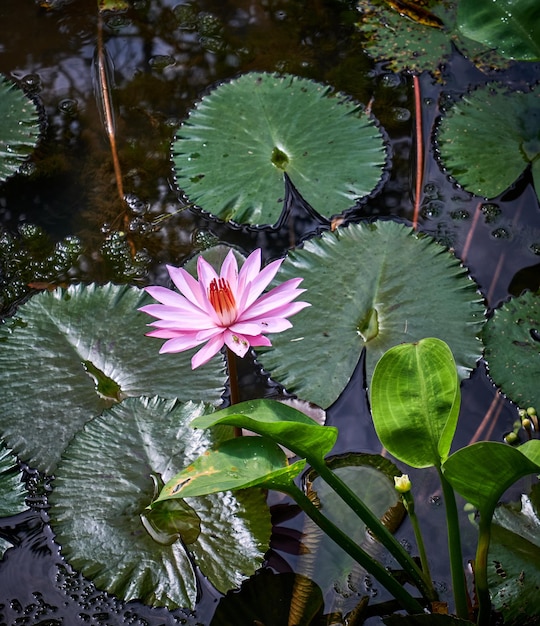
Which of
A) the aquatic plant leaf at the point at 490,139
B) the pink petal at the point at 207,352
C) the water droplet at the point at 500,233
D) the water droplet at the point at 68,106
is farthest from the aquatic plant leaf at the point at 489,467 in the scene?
the water droplet at the point at 68,106

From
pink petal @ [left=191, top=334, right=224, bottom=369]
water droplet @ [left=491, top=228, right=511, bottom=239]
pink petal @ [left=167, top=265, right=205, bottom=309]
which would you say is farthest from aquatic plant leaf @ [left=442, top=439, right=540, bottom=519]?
water droplet @ [left=491, top=228, right=511, bottom=239]

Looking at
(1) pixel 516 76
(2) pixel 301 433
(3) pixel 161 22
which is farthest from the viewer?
(3) pixel 161 22

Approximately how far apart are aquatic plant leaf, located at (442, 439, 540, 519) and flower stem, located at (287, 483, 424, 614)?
251 millimetres

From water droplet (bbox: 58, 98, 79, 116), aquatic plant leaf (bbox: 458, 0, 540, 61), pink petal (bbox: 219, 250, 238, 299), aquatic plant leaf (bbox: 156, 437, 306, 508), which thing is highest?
aquatic plant leaf (bbox: 458, 0, 540, 61)

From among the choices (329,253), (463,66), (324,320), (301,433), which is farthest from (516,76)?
(301,433)

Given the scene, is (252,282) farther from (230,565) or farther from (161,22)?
(161,22)

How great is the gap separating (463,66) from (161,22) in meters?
1.21

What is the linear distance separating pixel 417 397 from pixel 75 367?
2.99 ft

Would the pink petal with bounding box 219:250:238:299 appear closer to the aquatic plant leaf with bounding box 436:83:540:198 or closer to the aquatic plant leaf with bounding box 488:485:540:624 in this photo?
the aquatic plant leaf with bounding box 488:485:540:624

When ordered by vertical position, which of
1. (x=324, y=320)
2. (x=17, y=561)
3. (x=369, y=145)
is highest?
(x=369, y=145)

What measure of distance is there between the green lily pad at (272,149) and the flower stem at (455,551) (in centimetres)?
105

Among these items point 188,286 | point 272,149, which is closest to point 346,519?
point 188,286

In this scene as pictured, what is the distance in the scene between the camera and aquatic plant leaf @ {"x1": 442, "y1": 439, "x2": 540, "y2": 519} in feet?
3.73

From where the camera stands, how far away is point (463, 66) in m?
2.66
